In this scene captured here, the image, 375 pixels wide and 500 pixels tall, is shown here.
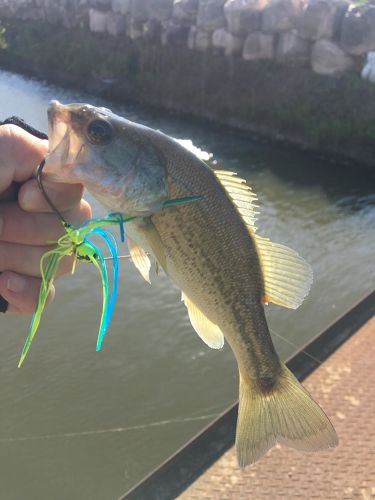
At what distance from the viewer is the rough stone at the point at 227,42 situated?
1587cm

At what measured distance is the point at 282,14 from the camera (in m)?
14.5

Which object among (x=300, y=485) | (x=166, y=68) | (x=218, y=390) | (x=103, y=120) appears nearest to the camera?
(x=103, y=120)

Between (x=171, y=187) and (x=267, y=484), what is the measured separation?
2.21m

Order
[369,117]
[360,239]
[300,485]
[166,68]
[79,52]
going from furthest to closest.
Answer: [79,52] → [166,68] → [369,117] → [360,239] → [300,485]

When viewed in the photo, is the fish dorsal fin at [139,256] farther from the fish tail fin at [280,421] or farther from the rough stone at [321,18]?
the rough stone at [321,18]

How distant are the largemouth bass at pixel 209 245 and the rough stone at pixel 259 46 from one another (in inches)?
568

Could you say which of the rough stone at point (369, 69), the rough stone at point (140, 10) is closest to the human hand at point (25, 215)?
the rough stone at point (369, 69)

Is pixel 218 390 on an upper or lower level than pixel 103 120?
lower

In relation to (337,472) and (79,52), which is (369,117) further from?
(79,52)

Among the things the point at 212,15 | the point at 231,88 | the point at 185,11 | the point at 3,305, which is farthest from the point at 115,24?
the point at 3,305

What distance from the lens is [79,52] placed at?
21.9 meters

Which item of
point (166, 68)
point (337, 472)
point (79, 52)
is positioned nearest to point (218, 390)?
point (337, 472)

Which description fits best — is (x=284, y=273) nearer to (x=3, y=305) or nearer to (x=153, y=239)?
(x=153, y=239)

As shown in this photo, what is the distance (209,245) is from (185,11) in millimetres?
17284
